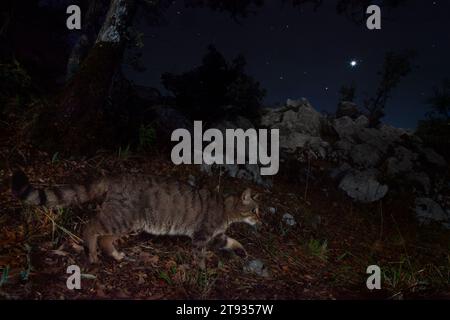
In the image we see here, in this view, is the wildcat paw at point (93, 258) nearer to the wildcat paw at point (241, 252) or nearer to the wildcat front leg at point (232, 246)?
the wildcat front leg at point (232, 246)

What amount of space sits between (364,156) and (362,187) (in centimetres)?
341

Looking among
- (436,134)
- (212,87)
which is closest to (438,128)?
(436,134)

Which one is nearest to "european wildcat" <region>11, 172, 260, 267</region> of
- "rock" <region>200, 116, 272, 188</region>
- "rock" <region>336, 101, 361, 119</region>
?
"rock" <region>200, 116, 272, 188</region>

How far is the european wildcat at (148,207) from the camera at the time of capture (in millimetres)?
4676

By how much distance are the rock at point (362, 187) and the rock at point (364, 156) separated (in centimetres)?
228

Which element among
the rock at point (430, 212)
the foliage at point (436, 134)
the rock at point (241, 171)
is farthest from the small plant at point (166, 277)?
the foliage at point (436, 134)

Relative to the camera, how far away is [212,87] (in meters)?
13.6

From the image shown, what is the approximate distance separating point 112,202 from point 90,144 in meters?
3.12

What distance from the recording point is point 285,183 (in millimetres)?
11648

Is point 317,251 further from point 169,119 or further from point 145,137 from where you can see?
point 169,119

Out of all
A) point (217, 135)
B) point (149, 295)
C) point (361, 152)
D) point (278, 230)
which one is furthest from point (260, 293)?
point (361, 152)

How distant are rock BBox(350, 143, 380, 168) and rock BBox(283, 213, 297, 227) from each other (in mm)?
8077

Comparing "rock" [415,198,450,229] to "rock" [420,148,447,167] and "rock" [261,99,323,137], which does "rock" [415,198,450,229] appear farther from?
"rock" [261,99,323,137]
